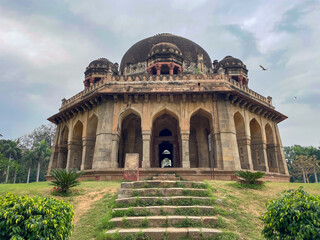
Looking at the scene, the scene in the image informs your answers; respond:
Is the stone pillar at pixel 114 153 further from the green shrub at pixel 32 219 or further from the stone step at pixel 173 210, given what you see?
the green shrub at pixel 32 219

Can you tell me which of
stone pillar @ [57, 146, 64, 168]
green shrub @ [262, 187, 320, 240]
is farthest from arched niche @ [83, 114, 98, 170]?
green shrub @ [262, 187, 320, 240]

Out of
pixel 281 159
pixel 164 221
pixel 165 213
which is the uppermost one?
pixel 281 159

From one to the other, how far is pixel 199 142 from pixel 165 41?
9943mm

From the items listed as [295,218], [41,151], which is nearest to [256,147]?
[295,218]

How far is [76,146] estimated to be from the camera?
16.5m

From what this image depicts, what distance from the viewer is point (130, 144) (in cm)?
1684

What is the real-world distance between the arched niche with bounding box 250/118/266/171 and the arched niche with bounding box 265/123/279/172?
1.47m

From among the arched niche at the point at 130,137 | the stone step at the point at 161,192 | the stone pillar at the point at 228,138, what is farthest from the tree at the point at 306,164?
the stone step at the point at 161,192

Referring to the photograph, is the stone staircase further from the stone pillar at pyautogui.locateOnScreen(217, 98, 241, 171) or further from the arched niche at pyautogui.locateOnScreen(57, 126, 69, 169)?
the arched niche at pyautogui.locateOnScreen(57, 126, 69, 169)

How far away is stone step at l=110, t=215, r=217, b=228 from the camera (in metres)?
5.29

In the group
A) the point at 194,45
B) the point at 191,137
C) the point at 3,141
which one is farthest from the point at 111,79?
the point at 3,141

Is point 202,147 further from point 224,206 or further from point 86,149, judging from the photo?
point 224,206

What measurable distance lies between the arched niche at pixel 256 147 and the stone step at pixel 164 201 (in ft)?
34.8

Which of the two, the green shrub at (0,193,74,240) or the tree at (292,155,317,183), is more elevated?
the tree at (292,155,317,183)
